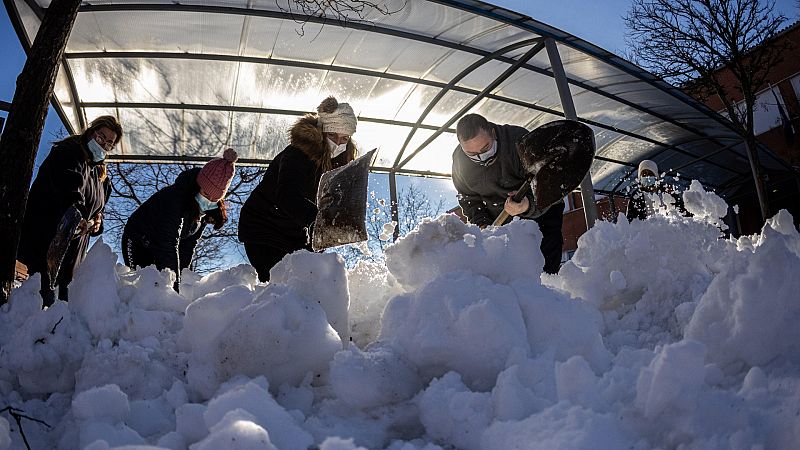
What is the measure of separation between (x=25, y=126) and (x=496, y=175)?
252cm

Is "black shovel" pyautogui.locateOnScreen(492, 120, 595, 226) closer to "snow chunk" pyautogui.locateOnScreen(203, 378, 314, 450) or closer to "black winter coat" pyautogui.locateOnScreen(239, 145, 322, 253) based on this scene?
"black winter coat" pyautogui.locateOnScreen(239, 145, 322, 253)

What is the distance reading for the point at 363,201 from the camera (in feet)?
8.92

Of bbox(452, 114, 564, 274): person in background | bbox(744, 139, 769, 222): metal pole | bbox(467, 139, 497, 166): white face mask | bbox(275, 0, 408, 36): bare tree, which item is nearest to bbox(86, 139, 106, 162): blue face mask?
bbox(452, 114, 564, 274): person in background

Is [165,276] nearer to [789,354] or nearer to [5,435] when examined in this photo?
[5,435]

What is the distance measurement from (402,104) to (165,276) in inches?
228

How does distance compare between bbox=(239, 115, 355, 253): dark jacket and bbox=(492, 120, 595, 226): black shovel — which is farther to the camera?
bbox=(492, 120, 595, 226): black shovel

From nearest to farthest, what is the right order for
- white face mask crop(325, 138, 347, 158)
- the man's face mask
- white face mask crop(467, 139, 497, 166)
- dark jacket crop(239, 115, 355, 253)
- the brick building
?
1. dark jacket crop(239, 115, 355, 253)
2. white face mask crop(325, 138, 347, 158)
3. white face mask crop(467, 139, 497, 166)
4. the man's face mask
5. the brick building

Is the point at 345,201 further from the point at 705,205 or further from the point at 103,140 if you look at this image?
the point at 705,205

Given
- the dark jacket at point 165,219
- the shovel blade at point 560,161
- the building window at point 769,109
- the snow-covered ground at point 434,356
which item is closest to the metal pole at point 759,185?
the shovel blade at point 560,161

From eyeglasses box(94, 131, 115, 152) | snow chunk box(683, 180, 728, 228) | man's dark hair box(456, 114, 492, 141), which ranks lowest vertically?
→ snow chunk box(683, 180, 728, 228)

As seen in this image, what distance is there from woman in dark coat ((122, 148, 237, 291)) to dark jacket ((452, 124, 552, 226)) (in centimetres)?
160

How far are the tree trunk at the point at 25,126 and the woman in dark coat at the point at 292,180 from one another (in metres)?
1.09

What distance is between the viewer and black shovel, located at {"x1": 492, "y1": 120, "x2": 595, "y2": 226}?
111 inches

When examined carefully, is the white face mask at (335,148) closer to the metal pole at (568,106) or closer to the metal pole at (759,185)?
the metal pole at (568,106)
